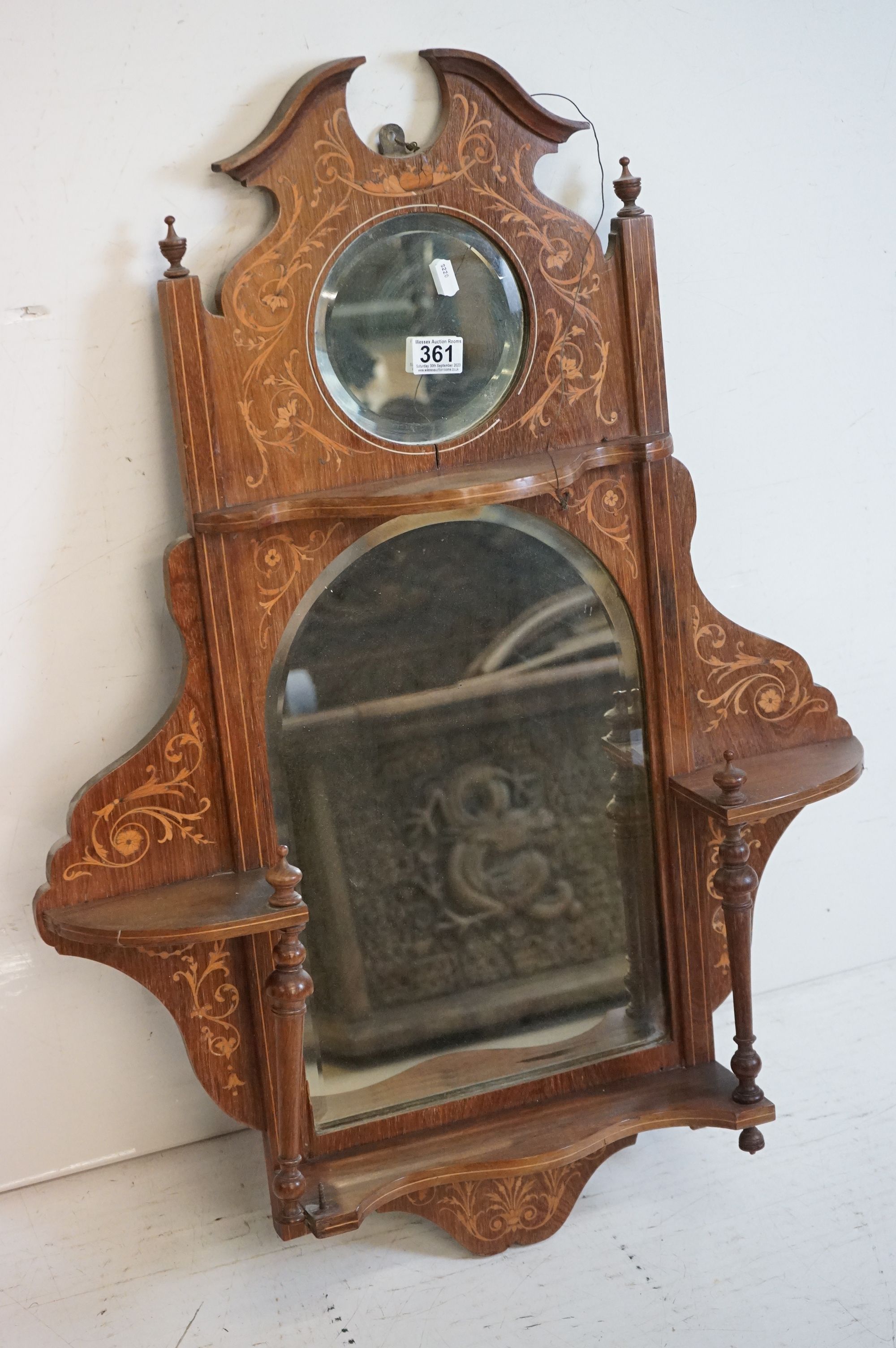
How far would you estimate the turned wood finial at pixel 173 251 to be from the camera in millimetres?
1589

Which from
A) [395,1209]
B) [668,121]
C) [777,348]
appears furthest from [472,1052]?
[668,121]

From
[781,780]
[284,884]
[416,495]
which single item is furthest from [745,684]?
[284,884]

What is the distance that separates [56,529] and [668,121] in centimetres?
103

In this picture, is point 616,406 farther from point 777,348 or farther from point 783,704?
point 783,704

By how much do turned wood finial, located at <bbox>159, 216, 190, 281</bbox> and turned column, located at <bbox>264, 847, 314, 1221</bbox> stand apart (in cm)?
71

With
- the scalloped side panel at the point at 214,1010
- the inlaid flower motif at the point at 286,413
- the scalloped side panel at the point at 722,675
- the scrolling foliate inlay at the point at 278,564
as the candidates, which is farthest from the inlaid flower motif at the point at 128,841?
the scalloped side panel at the point at 722,675

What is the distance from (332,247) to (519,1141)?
1197mm

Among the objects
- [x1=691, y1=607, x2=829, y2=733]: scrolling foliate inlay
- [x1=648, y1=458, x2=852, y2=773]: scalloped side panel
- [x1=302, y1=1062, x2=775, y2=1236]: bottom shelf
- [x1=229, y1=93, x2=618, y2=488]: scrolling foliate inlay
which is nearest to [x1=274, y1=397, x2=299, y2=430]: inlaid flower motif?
[x1=229, y1=93, x2=618, y2=488]: scrolling foliate inlay

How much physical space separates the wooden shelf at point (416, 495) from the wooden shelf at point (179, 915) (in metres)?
0.45

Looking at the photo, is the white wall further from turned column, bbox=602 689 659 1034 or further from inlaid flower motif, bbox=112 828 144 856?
turned column, bbox=602 689 659 1034

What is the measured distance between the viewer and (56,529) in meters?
1.72

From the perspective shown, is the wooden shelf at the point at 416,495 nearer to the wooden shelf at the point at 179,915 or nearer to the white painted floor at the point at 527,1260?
the wooden shelf at the point at 179,915

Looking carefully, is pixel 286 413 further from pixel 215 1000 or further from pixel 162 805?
pixel 215 1000

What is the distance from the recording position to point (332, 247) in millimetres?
1666
